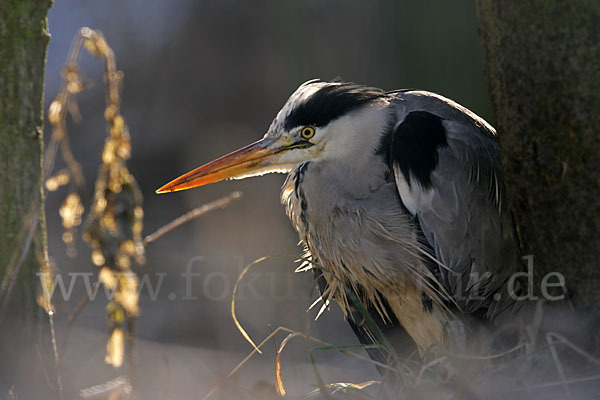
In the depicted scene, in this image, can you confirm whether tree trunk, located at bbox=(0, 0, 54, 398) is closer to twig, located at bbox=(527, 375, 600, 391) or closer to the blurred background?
twig, located at bbox=(527, 375, 600, 391)

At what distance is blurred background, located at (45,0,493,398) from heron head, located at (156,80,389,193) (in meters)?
1.48

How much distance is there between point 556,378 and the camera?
1.05 m

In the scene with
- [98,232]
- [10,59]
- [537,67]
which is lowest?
[98,232]

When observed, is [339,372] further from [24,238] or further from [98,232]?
[24,238]

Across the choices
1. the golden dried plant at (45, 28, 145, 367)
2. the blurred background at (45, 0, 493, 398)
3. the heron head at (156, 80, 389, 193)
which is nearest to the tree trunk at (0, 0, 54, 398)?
the golden dried plant at (45, 28, 145, 367)

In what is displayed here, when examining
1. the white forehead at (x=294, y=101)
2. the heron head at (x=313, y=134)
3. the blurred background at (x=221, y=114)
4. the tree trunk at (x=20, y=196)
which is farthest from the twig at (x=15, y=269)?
the blurred background at (x=221, y=114)

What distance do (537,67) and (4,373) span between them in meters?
0.95

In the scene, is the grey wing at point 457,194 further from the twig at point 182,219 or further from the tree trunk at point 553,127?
the twig at point 182,219

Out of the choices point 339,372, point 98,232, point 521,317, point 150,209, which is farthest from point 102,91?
point 521,317

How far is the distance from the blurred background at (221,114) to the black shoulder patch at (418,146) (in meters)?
1.57

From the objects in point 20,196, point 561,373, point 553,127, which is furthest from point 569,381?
point 20,196

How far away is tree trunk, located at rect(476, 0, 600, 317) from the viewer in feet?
3.49

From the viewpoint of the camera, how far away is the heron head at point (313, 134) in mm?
1513

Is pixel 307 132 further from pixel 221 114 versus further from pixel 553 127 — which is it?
pixel 221 114
